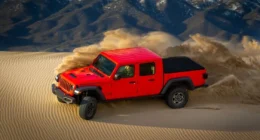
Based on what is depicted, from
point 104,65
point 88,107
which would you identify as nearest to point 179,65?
point 104,65

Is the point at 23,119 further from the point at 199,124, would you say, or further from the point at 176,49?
the point at 176,49

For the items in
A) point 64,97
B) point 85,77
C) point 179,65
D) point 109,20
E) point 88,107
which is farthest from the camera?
point 109,20

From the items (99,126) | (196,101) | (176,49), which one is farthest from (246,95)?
(99,126)

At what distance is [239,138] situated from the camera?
12781 mm

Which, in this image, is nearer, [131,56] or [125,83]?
[125,83]

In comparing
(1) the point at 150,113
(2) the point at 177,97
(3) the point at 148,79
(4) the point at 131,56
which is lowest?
(1) the point at 150,113

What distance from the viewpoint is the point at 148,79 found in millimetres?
A: 13812

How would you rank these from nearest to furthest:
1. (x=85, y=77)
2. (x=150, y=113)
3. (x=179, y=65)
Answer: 1. (x=85, y=77)
2. (x=150, y=113)
3. (x=179, y=65)

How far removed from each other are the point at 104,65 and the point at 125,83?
0.87m

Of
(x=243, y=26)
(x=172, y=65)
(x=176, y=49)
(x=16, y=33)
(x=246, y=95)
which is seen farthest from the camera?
(x=243, y=26)

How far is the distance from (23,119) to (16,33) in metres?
161

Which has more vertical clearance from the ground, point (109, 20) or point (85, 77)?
point (85, 77)

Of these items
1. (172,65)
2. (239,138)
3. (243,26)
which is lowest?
(243,26)

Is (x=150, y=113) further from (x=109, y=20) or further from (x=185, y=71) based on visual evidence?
(x=109, y=20)
